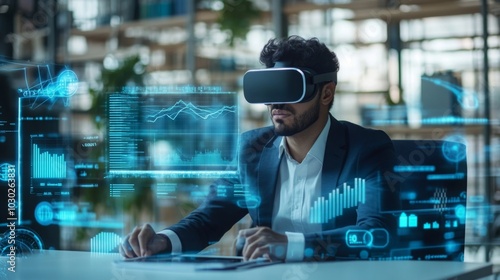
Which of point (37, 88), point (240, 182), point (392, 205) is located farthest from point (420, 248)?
point (37, 88)

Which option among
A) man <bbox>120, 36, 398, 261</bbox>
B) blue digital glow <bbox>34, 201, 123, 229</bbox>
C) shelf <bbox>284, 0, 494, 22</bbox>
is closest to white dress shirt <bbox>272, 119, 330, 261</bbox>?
man <bbox>120, 36, 398, 261</bbox>

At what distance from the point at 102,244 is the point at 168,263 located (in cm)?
44

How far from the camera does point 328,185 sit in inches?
64.5

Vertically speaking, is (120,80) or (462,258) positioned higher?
(120,80)

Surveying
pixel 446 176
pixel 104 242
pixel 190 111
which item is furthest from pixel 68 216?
pixel 446 176

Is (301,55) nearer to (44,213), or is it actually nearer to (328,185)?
(328,185)

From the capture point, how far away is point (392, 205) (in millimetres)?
1695

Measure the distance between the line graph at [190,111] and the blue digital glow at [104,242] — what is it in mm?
304

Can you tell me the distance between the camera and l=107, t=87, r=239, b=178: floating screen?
1.76 m

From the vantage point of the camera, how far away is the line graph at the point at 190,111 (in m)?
1.78

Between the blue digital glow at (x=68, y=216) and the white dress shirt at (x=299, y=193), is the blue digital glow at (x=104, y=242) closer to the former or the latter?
the blue digital glow at (x=68, y=216)

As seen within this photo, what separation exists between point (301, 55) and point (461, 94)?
3.28 feet

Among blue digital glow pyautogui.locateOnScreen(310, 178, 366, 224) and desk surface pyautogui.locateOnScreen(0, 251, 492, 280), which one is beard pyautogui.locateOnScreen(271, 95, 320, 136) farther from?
desk surface pyautogui.locateOnScreen(0, 251, 492, 280)

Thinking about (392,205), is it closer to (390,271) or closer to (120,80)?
(390,271)
